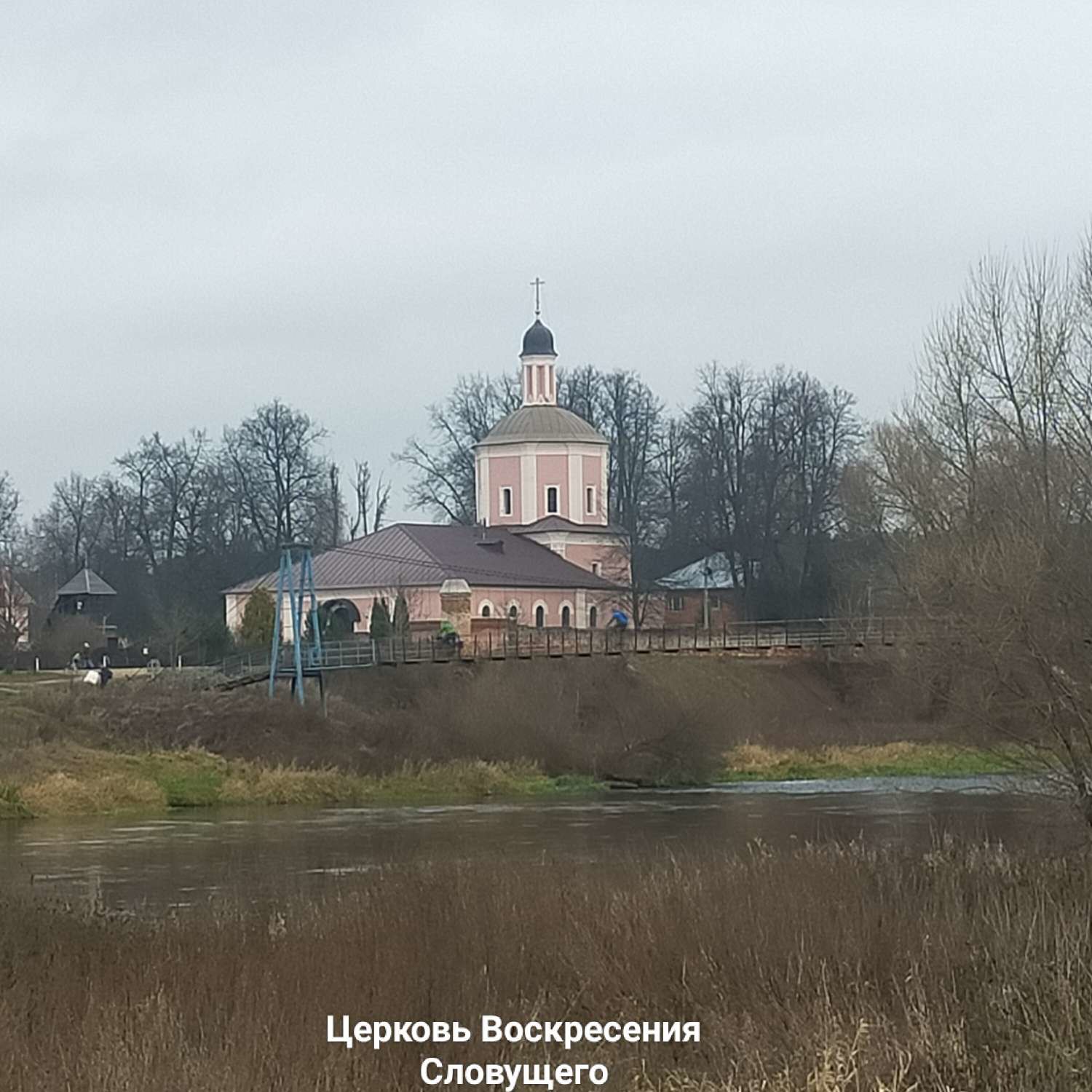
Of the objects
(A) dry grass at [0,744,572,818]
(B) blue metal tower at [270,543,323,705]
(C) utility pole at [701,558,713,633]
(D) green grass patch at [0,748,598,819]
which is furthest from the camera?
(C) utility pole at [701,558,713,633]

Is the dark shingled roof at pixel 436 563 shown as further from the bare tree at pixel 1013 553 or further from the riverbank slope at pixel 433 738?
the bare tree at pixel 1013 553

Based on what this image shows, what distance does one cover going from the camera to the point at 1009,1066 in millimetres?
9430

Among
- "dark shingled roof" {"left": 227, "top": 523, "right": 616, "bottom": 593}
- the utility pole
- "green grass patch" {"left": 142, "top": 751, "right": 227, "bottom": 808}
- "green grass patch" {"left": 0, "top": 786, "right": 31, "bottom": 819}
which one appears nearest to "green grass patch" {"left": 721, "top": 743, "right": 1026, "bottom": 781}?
"green grass patch" {"left": 142, "top": 751, "right": 227, "bottom": 808}

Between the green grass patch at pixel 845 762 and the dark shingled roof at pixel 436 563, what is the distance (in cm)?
2434

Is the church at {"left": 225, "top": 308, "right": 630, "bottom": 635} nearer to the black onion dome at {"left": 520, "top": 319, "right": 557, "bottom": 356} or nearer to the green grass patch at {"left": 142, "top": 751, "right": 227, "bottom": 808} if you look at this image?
the black onion dome at {"left": 520, "top": 319, "right": 557, "bottom": 356}

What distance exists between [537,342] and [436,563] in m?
18.7

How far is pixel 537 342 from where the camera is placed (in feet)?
298

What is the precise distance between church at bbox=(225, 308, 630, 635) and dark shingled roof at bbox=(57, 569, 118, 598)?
8513 mm

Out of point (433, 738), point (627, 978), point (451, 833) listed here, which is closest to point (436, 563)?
point (433, 738)

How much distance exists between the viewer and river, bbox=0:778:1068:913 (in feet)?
82.5

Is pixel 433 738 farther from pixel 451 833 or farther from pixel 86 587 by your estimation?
pixel 86 587

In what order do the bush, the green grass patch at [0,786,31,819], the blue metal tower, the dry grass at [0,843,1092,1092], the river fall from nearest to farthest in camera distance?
the dry grass at [0,843,1092,1092] < the river < the green grass patch at [0,786,31,819] < the blue metal tower < the bush

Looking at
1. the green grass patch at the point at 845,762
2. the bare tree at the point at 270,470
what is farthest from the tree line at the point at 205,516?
the green grass patch at the point at 845,762

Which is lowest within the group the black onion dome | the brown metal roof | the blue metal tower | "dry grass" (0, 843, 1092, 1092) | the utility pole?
"dry grass" (0, 843, 1092, 1092)
